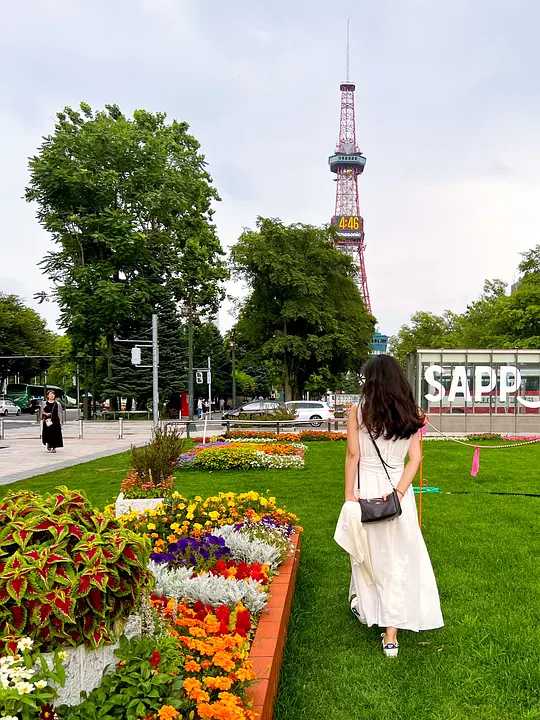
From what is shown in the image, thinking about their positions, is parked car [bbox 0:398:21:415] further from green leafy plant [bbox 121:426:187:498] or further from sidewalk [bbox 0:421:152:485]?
green leafy plant [bbox 121:426:187:498]

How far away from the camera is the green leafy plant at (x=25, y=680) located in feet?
6.97

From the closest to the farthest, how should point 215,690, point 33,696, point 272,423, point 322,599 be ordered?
point 33,696 < point 215,690 < point 322,599 < point 272,423

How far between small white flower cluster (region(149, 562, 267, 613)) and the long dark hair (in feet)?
4.03

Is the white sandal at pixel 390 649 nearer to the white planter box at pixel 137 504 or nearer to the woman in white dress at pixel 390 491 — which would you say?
the woman in white dress at pixel 390 491

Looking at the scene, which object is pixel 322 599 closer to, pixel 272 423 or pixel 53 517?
pixel 53 517

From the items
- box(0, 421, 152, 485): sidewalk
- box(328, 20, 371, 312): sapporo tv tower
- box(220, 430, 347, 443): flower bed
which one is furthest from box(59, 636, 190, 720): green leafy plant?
box(328, 20, 371, 312): sapporo tv tower

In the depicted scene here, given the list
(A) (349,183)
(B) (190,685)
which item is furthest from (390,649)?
(A) (349,183)

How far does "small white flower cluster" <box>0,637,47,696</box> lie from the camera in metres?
2.15

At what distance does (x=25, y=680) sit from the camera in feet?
7.45

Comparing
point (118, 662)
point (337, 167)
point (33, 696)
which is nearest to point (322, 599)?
point (118, 662)

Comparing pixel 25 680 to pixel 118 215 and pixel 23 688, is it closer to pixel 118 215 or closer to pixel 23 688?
pixel 23 688

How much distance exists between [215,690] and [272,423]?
22.6m

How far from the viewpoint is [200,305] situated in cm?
4541

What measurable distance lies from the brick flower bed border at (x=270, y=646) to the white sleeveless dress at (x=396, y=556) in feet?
1.97
